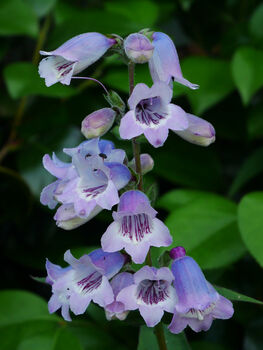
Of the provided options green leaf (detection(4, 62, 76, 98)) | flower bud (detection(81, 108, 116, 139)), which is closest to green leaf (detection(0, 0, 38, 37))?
green leaf (detection(4, 62, 76, 98))

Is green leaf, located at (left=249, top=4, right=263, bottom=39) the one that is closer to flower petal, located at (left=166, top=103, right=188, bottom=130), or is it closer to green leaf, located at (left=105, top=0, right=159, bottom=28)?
green leaf, located at (left=105, top=0, right=159, bottom=28)

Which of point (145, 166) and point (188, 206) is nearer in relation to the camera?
point (145, 166)

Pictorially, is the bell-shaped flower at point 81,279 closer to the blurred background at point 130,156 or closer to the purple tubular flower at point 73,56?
the purple tubular flower at point 73,56

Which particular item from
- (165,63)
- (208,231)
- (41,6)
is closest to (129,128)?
(165,63)

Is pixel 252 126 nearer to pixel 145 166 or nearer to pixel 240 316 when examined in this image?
pixel 240 316

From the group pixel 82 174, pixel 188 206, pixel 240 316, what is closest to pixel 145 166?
pixel 82 174

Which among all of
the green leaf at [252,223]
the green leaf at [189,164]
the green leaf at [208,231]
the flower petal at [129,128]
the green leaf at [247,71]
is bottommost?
the green leaf at [189,164]

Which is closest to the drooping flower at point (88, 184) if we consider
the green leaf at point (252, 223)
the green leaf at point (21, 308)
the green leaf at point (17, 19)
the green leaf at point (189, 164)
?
the green leaf at point (252, 223)

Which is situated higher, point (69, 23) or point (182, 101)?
point (69, 23)
